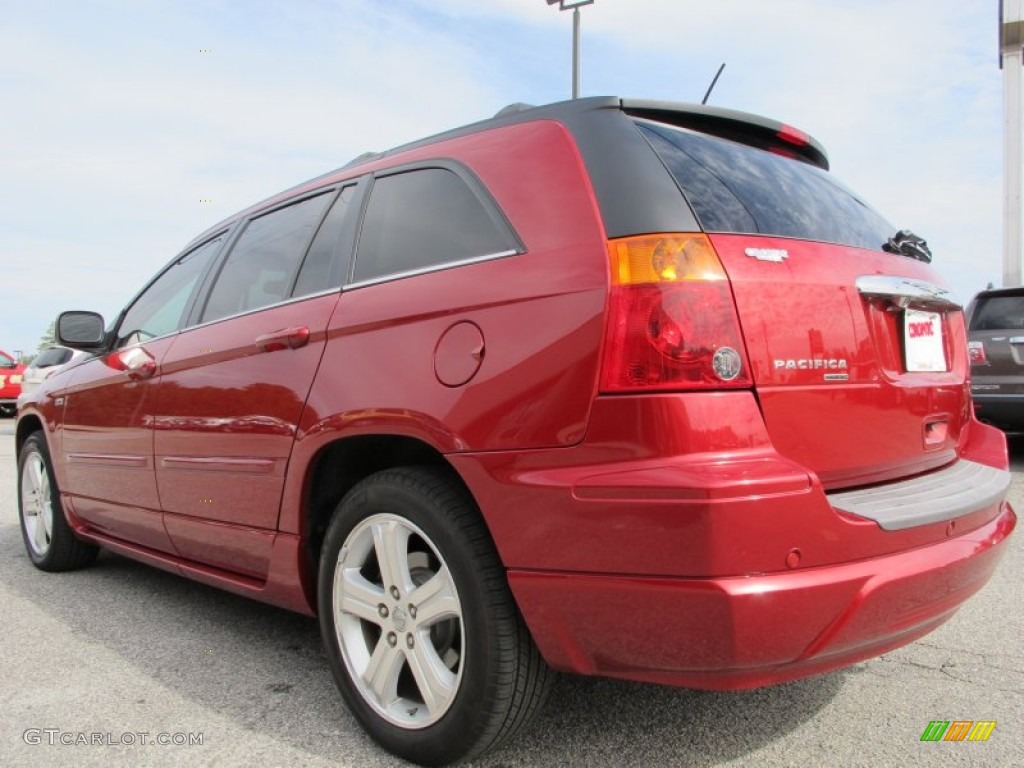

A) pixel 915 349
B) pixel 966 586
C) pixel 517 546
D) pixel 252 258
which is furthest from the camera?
pixel 252 258

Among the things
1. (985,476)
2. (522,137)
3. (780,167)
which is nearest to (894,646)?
(985,476)

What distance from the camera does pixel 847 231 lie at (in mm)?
2285

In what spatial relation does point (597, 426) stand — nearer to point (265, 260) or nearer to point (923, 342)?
point (923, 342)

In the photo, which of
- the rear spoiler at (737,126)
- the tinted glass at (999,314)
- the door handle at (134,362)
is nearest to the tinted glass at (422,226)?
the rear spoiler at (737,126)

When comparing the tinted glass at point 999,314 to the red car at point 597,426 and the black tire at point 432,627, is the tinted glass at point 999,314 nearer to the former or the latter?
the red car at point 597,426

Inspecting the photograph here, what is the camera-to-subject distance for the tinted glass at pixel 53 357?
4.64 meters

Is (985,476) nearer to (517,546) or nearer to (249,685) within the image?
(517,546)

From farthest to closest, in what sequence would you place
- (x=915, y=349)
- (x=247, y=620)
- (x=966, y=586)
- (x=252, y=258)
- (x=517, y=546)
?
(x=247, y=620)
(x=252, y=258)
(x=915, y=349)
(x=966, y=586)
(x=517, y=546)

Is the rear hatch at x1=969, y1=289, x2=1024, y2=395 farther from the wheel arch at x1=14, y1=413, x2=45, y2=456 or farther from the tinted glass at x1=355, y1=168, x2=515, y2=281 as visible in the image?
the wheel arch at x1=14, y1=413, x2=45, y2=456

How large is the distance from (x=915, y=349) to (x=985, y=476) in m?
0.44

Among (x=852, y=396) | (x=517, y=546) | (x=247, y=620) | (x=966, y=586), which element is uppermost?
(x=852, y=396)

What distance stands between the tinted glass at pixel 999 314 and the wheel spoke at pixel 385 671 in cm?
725

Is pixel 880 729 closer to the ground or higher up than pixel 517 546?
closer to the ground

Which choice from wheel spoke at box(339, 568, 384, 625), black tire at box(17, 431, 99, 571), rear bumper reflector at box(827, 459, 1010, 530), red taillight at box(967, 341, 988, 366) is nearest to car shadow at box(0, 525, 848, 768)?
wheel spoke at box(339, 568, 384, 625)
